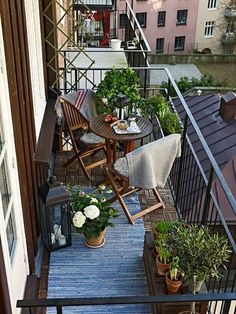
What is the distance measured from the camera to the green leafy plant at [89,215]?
10.9ft

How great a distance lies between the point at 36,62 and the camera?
4.20m

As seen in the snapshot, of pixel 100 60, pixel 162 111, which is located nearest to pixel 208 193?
pixel 162 111

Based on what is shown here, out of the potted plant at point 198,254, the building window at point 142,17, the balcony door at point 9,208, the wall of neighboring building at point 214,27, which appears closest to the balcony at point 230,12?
the wall of neighboring building at point 214,27

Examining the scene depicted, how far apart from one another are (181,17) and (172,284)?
2319 cm

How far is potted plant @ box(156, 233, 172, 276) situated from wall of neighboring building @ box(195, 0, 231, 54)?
76.0 feet

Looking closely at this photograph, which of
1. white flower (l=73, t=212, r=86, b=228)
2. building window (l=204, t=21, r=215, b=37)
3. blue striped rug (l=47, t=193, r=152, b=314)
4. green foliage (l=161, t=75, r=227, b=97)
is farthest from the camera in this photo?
building window (l=204, t=21, r=215, b=37)

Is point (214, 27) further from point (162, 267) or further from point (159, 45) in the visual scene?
point (162, 267)

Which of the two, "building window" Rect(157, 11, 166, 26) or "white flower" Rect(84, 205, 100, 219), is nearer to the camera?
"white flower" Rect(84, 205, 100, 219)

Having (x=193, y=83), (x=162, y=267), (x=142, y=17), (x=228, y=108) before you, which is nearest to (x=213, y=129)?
(x=228, y=108)

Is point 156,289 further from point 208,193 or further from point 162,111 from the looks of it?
point 162,111

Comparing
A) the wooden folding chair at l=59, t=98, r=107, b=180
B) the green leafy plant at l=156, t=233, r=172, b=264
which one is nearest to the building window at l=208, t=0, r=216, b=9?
the wooden folding chair at l=59, t=98, r=107, b=180

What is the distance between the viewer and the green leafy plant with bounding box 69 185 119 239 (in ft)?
10.9

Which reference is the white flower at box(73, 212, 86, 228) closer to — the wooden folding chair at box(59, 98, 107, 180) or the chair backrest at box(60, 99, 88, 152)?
the wooden folding chair at box(59, 98, 107, 180)

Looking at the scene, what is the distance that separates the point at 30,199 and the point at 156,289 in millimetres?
1115
